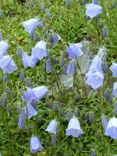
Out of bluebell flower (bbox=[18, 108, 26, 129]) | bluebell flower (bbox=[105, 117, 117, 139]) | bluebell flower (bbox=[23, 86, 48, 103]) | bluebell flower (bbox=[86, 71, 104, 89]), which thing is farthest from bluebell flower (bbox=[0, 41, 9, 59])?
bluebell flower (bbox=[105, 117, 117, 139])

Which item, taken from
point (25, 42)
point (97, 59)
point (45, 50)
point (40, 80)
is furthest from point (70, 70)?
point (25, 42)

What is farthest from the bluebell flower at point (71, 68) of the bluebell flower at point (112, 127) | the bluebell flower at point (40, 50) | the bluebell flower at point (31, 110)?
the bluebell flower at point (112, 127)

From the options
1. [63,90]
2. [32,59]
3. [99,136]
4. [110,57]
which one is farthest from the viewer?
[110,57]

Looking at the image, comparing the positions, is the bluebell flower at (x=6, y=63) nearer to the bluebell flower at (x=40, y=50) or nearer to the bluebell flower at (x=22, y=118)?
the bluebell flower at (x=40, y=50)

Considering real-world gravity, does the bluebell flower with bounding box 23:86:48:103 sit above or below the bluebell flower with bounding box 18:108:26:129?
above

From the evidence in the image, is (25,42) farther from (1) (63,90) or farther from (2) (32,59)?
(2) (32,59)

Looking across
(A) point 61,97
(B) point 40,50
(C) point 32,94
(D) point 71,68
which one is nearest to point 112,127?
(C) point 32,94

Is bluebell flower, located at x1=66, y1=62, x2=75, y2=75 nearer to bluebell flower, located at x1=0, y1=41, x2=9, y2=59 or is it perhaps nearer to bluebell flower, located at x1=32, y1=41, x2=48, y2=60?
bluebell flower, located at x1=32, y1=41, x2=48, y2=60

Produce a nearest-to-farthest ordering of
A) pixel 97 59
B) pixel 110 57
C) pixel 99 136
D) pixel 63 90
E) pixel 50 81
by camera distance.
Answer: pixel 97 59, pixel 99 136, pixel 63 90, pixel 50 81, pixel 110 57

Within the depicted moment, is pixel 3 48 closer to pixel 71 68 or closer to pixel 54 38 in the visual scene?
pixel 54 38
